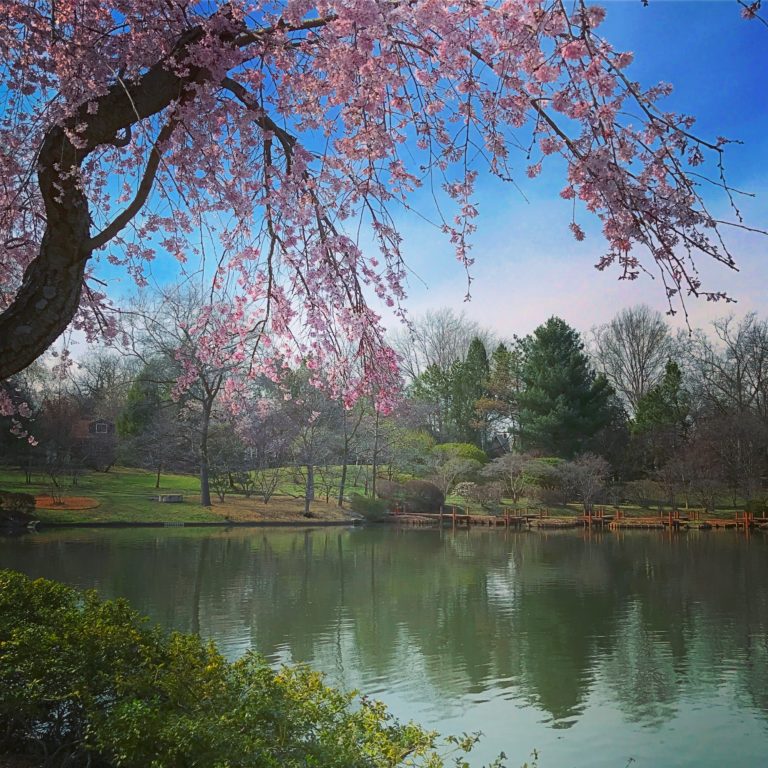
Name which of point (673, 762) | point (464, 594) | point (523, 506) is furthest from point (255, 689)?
point (523, 506)

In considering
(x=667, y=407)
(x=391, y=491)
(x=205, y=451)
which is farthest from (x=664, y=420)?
(x=205, y=451)

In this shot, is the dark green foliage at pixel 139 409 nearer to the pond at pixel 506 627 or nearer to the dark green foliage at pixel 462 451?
the pond at pixel 506 627

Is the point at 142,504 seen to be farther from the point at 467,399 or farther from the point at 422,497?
the point at 467,399

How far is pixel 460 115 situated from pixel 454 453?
2599 cm

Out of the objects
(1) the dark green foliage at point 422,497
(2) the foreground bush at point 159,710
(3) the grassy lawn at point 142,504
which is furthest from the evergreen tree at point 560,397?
(2) the foreground bush at point 159,710

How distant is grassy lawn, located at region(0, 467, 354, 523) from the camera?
20.0 meters

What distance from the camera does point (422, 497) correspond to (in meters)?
26.4

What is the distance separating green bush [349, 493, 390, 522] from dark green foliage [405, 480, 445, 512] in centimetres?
165

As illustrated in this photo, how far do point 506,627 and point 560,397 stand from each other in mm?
22458

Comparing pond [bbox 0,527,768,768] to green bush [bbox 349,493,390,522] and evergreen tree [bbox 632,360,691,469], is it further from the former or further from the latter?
evergreen tree [bbox 632,360,691,469]

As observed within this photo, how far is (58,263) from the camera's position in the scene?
2.82 meters

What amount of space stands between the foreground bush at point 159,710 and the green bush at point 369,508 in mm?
21216

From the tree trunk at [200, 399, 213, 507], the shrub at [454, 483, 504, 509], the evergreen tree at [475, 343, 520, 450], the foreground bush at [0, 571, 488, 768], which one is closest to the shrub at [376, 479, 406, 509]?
the shrub at [454, 483, 504, 509]

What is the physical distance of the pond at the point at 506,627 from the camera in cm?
507
